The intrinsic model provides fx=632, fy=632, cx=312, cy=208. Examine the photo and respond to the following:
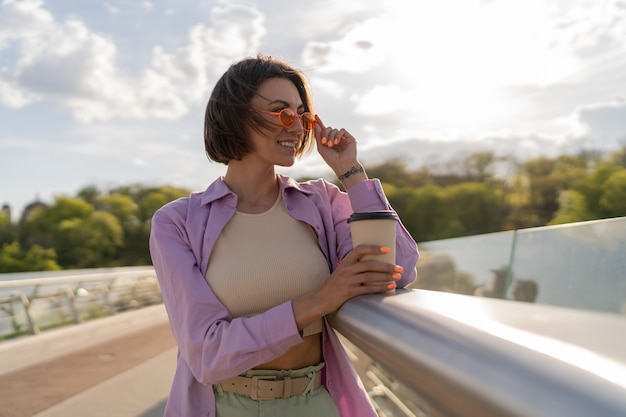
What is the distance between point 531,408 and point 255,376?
1.13 m

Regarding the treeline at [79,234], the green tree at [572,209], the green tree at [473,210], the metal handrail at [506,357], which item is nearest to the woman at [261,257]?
the metal handrail at [506,357]

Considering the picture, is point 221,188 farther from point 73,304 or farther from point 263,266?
point 73,304

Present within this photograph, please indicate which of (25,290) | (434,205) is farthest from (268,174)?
(434,205)

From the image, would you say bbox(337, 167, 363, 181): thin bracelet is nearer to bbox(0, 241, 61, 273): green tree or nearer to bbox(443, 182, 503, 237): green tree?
bbox(443, 182, 503, 237): green tree

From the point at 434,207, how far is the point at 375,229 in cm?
5365

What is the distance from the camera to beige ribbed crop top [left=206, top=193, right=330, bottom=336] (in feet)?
5.35

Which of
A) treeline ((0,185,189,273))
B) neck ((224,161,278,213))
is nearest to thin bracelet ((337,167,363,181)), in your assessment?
neck ((224,161,278,213))

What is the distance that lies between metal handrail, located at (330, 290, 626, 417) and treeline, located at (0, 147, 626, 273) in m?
43.3

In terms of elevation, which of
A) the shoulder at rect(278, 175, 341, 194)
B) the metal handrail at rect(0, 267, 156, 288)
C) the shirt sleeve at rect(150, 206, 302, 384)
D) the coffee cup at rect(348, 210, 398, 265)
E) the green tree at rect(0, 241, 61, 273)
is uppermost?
the shoulder at rect(278, 175, 341, 194)

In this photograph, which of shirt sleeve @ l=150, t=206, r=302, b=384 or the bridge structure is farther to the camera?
shirt sleeve @ l=150, t=206, r=302, b=384

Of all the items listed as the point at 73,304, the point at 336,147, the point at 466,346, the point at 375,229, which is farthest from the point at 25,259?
the point at 466,346

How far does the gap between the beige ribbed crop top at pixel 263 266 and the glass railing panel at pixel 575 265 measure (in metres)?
1.09

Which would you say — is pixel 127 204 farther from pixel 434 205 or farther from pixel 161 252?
pixel 161 252

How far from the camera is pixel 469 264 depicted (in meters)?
5.26
